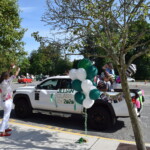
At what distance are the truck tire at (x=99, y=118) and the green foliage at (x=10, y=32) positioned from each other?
15.5 feet

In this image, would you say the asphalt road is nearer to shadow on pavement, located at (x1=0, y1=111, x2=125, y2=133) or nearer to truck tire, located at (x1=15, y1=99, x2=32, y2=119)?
shadow on pavement, located at (x1=0, y1=111, x2=125, y2=133)

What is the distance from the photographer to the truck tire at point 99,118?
20.4 ft

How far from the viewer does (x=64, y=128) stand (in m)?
6.64

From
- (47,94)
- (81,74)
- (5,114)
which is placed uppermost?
(81,74)

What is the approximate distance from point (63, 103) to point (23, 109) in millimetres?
1785

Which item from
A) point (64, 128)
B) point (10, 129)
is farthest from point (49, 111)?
point (10, 129)

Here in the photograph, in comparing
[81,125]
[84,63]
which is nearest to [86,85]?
[84,63]

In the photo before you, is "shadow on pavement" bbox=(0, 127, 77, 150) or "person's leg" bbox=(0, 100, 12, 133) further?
"person's leg" bbox=(0, 100, 12, 133)

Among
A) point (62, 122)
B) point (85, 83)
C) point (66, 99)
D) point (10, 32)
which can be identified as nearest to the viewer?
point (85, 83)

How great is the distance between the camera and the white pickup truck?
6.10 meters

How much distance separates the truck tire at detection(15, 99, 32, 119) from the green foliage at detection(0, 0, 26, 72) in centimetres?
260

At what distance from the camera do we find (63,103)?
6.84m

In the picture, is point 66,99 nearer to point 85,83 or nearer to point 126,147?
point 85,83

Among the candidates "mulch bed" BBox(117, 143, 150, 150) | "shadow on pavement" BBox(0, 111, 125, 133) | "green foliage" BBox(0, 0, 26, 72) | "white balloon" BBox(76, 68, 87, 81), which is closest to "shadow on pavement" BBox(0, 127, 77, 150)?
"mulch bed" BBox(117, 143, 150, 150)
